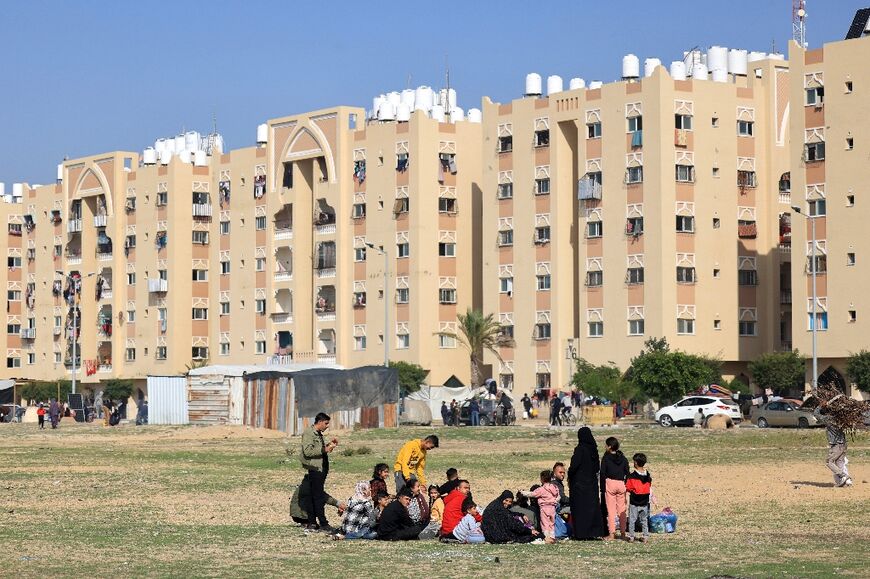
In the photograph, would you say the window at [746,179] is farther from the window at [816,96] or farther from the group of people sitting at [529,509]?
the group of people sitting at [529,509]

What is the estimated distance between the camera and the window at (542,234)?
9875cm

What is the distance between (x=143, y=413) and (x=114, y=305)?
4053 centimetres

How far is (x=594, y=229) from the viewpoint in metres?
95.8

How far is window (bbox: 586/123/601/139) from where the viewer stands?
9538 cm

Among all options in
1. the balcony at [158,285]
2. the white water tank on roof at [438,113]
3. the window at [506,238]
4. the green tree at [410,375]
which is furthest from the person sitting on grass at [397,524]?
the balcony at [158,285]

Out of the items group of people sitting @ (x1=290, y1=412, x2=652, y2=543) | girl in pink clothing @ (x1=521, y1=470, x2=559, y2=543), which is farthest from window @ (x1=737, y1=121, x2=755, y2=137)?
girl in pink clothing @ (x1=521, y1=470, x2=559, y2=543)

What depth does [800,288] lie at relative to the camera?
85438mm

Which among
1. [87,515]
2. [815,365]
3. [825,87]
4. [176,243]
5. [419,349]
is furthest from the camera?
[176,243]

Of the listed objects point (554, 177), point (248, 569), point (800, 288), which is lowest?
point (248, 569)

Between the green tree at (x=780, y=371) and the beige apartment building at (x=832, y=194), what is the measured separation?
687 millimetres

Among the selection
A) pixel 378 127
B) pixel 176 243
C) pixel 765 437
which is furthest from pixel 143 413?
pixel 765 437

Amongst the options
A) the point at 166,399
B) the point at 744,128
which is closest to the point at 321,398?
the point at 166,399

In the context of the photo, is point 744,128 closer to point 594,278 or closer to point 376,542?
point 594,278

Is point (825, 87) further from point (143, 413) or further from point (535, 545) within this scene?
point (535, 545)
